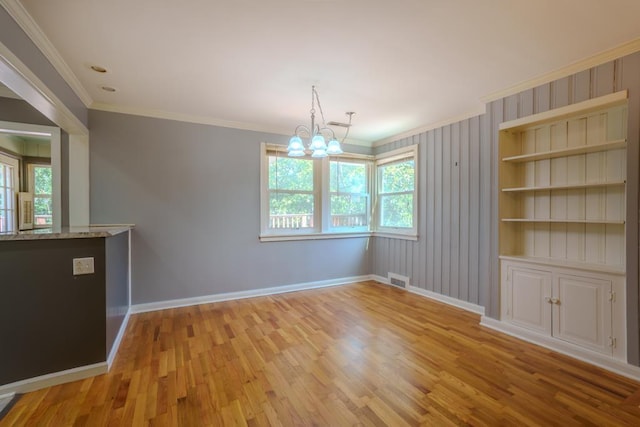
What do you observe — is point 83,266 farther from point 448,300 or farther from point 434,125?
point 434,125

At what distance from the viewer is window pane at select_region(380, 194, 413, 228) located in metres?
4.69

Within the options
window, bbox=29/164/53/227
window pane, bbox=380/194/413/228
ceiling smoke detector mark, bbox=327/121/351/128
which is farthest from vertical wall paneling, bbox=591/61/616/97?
window, bbox=29/164/53/227

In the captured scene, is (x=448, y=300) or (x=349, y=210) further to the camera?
(x=349, y=210)

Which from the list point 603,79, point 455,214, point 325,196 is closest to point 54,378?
point 325,196

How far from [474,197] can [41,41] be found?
449 cm

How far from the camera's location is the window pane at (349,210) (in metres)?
4.98

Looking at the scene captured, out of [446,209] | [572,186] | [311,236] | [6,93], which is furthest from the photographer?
[311,236]

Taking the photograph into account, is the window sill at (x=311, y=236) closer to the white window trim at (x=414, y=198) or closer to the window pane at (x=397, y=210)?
the white window trim at (x=414, y=198)

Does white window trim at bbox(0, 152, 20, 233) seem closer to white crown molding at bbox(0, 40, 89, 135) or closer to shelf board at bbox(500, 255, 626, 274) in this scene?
white crown molding at bbox(0, 40, 89, 135)

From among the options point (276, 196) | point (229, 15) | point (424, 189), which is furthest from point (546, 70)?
point (276, 196)

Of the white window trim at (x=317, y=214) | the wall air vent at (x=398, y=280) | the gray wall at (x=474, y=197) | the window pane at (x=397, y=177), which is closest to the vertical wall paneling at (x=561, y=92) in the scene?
the gray wall at (x=474, y=197)

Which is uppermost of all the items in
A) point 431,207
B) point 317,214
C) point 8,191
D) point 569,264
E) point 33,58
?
point 33,58

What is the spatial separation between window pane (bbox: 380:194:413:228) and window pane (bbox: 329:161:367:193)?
0.49m

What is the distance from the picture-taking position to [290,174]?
4551mm
